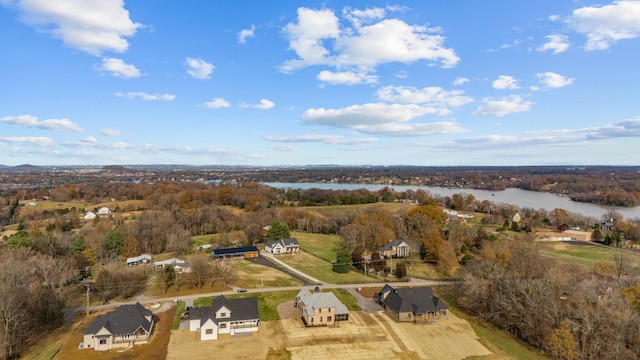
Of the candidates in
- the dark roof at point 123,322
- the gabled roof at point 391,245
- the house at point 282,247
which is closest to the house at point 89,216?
the house at point 282,247

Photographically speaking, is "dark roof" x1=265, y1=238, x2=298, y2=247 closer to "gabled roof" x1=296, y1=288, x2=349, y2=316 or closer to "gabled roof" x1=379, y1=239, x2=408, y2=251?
"gabled roof" x1=379, y1=239, x2=408, y2=251

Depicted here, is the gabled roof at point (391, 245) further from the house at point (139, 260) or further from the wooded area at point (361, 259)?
the house at point (139, 260)

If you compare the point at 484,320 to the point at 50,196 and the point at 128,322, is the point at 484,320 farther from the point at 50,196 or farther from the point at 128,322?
the point at 50,196

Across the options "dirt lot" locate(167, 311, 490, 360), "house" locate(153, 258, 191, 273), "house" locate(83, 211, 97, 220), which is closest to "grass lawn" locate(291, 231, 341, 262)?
"house" locate(153, 258, 191, 273)

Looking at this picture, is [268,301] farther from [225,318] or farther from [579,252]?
[579,252]

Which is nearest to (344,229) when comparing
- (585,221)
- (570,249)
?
(570,249)
